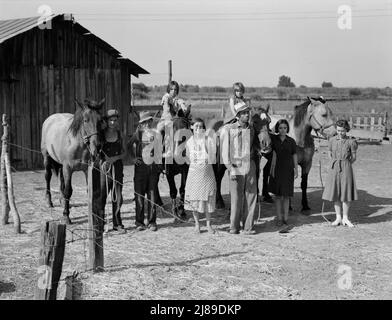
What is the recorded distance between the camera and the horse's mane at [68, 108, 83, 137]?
803 centimetres

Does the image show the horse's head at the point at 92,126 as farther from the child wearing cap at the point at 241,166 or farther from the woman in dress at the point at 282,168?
the woman in dress at the point at 282,168

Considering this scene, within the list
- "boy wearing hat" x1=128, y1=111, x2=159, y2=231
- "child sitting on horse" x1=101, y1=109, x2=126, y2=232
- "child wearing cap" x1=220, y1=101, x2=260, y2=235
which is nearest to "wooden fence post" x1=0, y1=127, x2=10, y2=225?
"child sitting on horse" x1=101, y1=109, x2=126, y2=232

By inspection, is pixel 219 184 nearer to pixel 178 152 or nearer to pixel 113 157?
pixel 178 152

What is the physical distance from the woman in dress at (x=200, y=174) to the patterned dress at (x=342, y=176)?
2.00 metres

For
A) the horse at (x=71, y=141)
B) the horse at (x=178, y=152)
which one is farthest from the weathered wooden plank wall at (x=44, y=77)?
the horse at (x=178, y=152)

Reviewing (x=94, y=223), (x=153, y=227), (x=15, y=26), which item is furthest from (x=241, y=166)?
(x=15, y=26)

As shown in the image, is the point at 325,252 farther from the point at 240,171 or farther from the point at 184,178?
the point at 184,178

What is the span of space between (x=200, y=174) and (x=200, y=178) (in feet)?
0.21

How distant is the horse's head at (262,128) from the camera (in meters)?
8.35

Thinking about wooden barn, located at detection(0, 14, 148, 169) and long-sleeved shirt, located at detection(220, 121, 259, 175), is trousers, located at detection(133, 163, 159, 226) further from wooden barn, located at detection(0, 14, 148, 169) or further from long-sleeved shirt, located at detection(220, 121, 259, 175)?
wooden barn, located at detection(0, 14, 148, 169)

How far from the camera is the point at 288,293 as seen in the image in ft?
18.4

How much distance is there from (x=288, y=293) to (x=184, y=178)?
4.13 m

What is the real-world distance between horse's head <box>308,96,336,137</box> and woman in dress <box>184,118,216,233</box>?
2.46 metres
